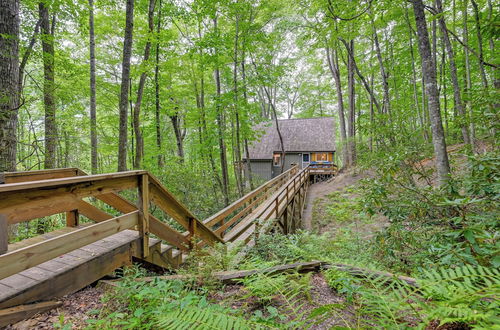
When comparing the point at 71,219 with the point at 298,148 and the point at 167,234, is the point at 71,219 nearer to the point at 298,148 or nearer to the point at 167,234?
the point at 167,234

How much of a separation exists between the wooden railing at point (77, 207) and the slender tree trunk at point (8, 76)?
6.47 feet

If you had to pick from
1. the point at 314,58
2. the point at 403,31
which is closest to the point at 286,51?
the point at 314,58

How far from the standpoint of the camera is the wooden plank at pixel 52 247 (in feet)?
4.42

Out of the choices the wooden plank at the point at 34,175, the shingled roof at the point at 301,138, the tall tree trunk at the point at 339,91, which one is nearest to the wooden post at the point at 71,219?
the wooden plank at the point at 34,175

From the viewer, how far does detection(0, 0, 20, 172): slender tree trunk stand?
3.50 meters

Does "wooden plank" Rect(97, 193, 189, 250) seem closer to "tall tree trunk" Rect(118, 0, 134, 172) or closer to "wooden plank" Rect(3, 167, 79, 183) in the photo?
"wooden plank" Rect(3, 167, 79, 183)

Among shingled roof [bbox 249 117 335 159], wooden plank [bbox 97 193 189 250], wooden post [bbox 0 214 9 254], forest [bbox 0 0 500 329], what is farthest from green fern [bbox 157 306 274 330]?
shingled roof [bbox 249 117 335 159]

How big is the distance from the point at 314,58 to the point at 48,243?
20140 millimetres

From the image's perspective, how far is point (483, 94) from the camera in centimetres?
264

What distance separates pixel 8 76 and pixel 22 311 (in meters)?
4.02

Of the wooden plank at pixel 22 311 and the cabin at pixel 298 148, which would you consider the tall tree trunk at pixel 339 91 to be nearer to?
the cabin at pixel 298 148

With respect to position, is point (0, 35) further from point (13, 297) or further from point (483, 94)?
point (483, 94)

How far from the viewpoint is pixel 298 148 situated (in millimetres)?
21766

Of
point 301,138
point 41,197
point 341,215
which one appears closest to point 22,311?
point 41,197
